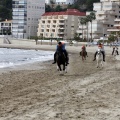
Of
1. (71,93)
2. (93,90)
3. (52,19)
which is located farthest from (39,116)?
(52,19)

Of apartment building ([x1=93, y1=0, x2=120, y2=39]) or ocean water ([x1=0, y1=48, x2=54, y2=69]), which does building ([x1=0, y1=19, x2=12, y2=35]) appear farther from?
ocean water ([x1=0, y1=48, x2=54, y2=69])

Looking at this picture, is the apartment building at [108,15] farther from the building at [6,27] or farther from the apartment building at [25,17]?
the building at [6,27]

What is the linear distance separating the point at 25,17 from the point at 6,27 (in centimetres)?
1260

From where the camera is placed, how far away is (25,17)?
128 m

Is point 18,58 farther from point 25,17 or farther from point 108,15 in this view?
point 25,17

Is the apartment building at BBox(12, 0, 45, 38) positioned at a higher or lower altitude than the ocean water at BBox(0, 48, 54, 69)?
higher

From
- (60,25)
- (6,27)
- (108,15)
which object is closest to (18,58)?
(108,15)

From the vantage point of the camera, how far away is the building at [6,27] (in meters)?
134

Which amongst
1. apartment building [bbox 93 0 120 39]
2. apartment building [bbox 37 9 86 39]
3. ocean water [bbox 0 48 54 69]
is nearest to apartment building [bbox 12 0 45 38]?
apartment building [bbox 37 9 86 39]

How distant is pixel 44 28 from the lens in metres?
117

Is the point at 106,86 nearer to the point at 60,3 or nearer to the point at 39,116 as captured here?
the point at 39,116

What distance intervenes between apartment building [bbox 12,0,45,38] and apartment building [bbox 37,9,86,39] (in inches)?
345

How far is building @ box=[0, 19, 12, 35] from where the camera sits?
134 metres


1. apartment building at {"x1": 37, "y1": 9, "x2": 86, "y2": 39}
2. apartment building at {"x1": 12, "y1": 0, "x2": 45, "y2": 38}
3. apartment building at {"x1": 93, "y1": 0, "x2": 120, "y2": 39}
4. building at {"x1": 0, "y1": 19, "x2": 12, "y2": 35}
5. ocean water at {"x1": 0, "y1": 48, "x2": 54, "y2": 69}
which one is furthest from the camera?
building at {"x1": 0, "y1": 19, "x2": 12, "y2": 35}
